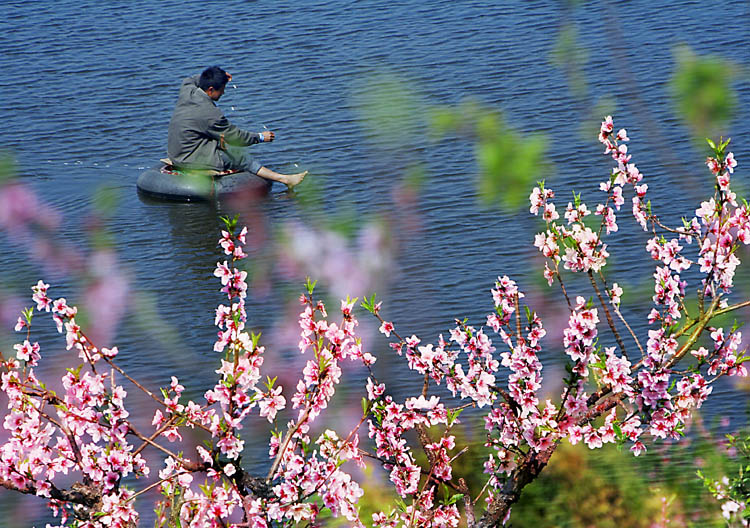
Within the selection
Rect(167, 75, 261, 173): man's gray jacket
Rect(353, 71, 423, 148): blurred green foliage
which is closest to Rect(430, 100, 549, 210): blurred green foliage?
Rect(353, 71, 423, 148): blurred green foliage

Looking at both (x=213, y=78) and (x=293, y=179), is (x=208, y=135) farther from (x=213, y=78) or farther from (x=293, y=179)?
(x=293, y=179)

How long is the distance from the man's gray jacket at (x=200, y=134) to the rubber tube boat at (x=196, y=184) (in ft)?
0.38

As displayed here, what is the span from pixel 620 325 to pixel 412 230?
307cm

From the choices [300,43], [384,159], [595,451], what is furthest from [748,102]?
[595,451]

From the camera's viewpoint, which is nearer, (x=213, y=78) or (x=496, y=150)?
(x=496, y=150)

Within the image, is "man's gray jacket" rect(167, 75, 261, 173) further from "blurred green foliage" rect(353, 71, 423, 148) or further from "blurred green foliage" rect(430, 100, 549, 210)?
"blurred green foliage" rect(430, 100, 549, 210)

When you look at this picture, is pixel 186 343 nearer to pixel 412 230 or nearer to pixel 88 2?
pixel 412 230

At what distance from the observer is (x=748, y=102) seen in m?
13.8

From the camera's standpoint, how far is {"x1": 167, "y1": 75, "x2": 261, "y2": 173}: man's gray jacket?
13125 millimetres

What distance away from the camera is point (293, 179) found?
13047 millimetres

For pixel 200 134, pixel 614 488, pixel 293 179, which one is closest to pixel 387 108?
pixel 293 179

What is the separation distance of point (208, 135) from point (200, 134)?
0.09m

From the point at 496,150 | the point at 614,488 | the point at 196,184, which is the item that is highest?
the point at 196,184

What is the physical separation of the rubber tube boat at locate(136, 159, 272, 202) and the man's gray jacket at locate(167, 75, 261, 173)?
0.12m
